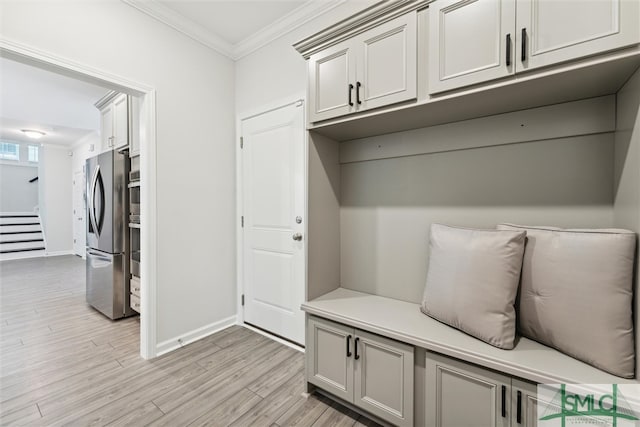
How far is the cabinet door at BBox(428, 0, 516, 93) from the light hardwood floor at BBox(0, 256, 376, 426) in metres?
1.89

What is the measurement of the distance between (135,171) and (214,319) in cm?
176

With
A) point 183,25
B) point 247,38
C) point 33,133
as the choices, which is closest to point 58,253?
point 33,133

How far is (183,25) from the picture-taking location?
2.36 m

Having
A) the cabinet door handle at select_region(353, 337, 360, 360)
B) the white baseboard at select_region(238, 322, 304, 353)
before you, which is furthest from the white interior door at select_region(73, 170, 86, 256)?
the cabinet door handle at select_region(353, 337, 360, 360)

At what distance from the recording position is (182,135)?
2.41 metres

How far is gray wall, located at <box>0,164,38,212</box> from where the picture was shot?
7926 millimetres

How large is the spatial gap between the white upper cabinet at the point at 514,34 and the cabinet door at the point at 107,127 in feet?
11.8

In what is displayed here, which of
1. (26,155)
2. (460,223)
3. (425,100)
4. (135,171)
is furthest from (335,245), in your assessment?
(26,155)

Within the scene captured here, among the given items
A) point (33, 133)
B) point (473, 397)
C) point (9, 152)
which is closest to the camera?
point (473, 397)

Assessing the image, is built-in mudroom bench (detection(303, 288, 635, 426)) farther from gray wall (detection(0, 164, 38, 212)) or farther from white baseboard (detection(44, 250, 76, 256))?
gray wall (detection(0, 164, 38, 212))

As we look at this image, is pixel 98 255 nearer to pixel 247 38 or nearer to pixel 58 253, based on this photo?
pixel 247 38

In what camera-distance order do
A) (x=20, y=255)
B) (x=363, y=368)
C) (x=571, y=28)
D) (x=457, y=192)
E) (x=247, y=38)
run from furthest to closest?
(x=20, y=255), (x=247, y=38), (x=457, y=192), (x=363, y=368), (x=571, y=28)

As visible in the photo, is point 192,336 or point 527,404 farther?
point 192,336

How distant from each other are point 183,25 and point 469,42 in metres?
2.35
